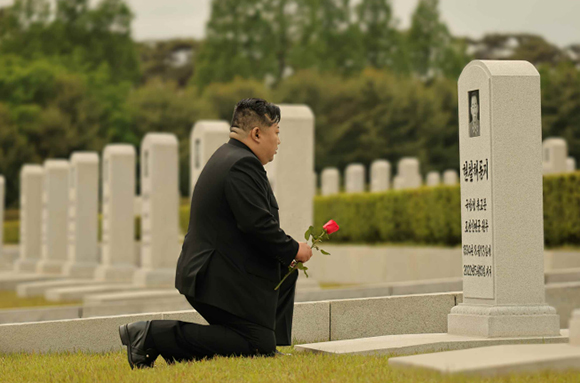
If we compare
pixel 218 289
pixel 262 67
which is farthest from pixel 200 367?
pixel 262 67

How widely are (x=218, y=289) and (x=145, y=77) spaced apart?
77.1 meters

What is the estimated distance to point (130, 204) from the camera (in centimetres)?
1892

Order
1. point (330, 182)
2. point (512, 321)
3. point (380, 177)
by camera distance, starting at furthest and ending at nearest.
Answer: point (330, 182) → point (380, 177) → point (512, 321)

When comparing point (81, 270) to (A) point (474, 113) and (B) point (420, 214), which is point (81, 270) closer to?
(B) point (420, 214)

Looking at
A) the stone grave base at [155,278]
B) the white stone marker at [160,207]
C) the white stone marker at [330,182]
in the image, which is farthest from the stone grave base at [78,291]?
the white stone marker at [330,182]

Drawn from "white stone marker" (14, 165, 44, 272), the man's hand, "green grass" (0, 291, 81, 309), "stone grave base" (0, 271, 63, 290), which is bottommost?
"stone grave base" (0, 271, 63, 290)

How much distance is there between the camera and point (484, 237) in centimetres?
737

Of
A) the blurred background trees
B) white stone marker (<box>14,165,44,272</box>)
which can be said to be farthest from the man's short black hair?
the blurred background trees

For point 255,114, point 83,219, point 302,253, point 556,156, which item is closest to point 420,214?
point 83,219

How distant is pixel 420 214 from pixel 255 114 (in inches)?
500

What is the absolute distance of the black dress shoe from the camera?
579 centimetres

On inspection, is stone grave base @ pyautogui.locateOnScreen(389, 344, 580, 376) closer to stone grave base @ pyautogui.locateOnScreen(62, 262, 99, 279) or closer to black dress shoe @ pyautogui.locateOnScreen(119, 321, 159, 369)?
black dress shoe @ pyautogui.locateOnScreen(119, 321, 159, 369)

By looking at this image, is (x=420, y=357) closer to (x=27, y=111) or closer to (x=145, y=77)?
(x=27, y=111)

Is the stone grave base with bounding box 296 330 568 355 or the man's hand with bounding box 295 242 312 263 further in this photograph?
the stone grave base with bounding box 296 330 568 355
